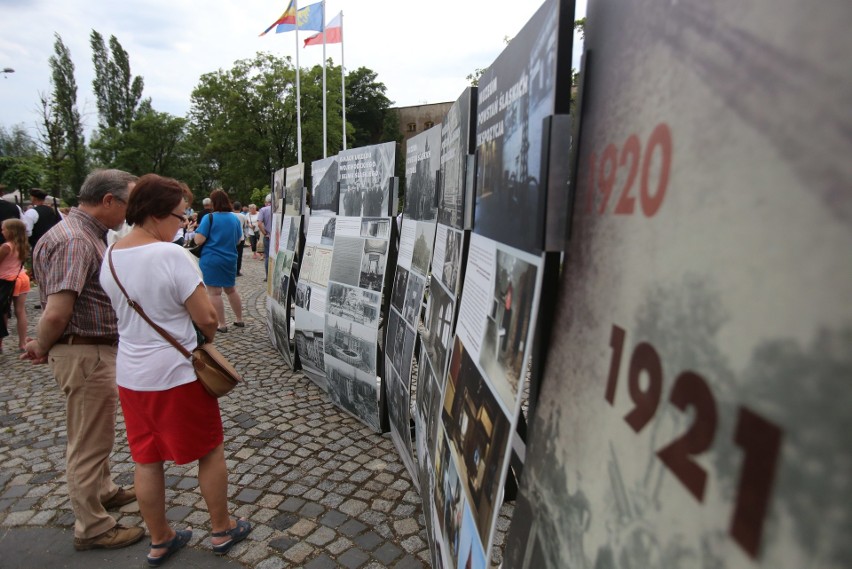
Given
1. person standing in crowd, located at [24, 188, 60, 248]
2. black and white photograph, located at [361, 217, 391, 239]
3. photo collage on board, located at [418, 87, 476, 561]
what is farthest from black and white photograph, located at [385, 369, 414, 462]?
person standing in crowd, located at [24, 188, 60, 248]

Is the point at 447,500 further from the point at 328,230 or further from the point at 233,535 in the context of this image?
the point at 328,230

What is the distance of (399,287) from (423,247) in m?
0.49

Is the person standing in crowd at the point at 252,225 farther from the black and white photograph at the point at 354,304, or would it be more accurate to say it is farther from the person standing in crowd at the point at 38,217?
the black and white photograph at the point at 354,304

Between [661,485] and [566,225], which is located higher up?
[566,225]

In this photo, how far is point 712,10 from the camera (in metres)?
0.74

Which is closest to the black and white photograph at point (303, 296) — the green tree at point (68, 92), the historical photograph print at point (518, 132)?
the historical photograph print at point (518, 132)

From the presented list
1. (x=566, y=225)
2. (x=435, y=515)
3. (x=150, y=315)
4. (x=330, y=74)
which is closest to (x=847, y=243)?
(x=566, y=225)

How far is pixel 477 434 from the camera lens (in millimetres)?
1620

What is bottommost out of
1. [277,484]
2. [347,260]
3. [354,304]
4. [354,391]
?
[277,484]

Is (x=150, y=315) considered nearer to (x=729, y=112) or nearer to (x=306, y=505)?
(x=306, y=505)

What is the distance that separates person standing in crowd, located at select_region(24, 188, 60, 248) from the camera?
27.6 feet

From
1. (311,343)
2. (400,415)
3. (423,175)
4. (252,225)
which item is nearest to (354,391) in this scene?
(400,415)

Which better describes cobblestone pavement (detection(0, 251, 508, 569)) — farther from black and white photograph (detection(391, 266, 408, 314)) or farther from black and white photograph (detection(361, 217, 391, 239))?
black and white photograph (detection(361, 217, 391, 239))

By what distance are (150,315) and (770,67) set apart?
2.52 m
